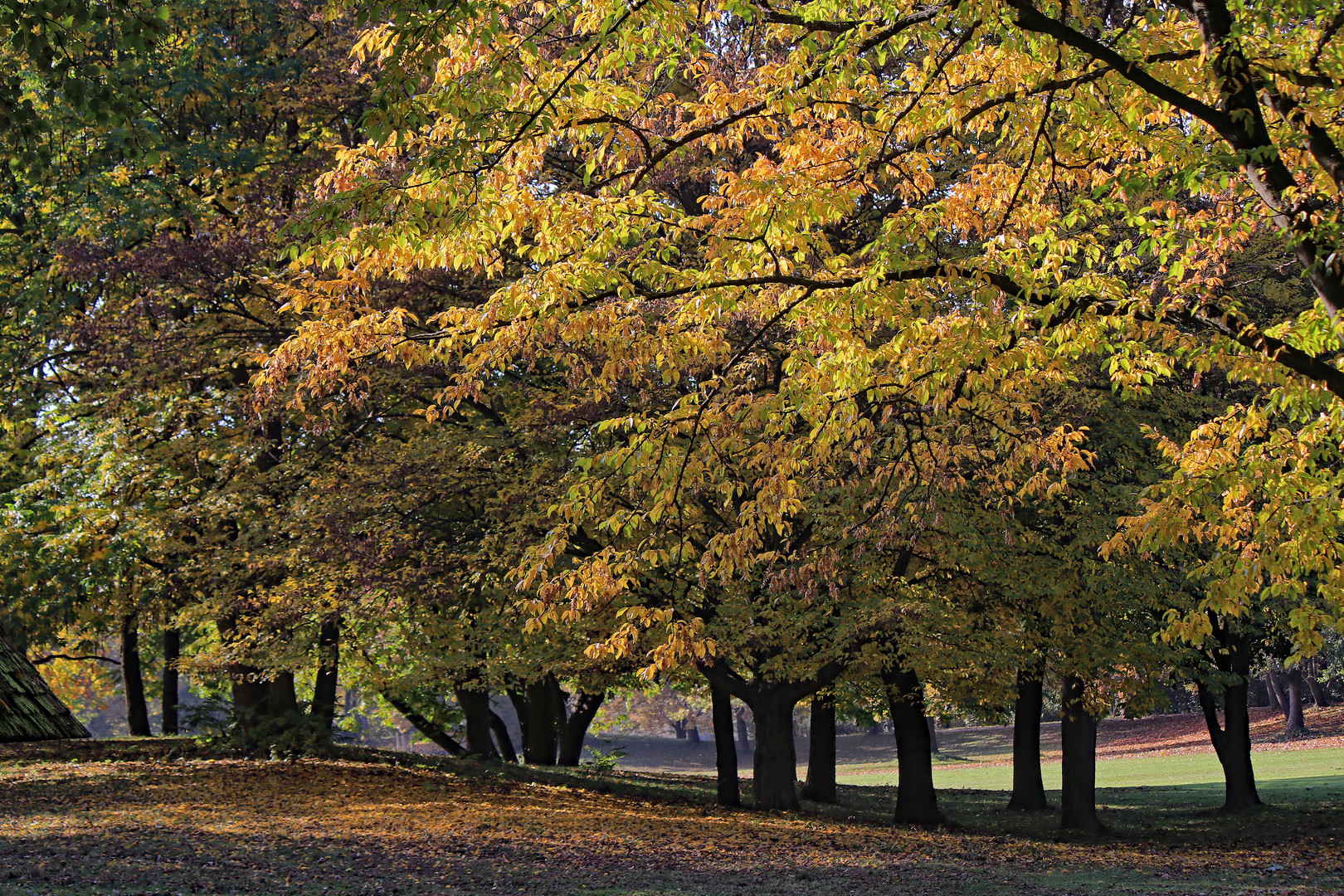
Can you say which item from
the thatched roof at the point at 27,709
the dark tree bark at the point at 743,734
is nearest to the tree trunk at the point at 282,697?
the thatched roof at the point at 27,709

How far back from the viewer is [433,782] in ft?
65.0

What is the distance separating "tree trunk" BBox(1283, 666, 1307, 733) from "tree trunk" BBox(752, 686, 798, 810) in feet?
128

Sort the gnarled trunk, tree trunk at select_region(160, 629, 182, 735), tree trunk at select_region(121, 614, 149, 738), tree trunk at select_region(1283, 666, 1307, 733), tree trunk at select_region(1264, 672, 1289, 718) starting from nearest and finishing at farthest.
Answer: tree trunk at select_region(160, 629, 182, 735), tree trunk at select_region(121, 614, 149, 738), the gnarled trunk, tree trunk at select_region(1283, 666, 1307, 733), tree trunk at select_region(1264, 672, 1289, 718)

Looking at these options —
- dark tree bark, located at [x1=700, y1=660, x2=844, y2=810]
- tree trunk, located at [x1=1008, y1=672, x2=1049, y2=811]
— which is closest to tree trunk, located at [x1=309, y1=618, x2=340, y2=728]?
dark tree bark, located at [x1=700, y1=660, x2=844, y2=810]

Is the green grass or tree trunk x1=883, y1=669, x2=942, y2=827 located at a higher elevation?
tree trunk x1=883, y1=669, x2=942, y2=827

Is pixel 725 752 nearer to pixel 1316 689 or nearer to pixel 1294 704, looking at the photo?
pixel 1294 704

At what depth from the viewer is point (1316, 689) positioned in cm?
6128

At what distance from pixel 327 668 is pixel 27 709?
17.1 m

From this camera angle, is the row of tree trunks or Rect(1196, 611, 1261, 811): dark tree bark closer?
Rect(1196, 611, 1261, 811): dark tree bark

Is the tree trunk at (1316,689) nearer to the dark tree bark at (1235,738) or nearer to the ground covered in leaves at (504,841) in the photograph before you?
the dark tree bark at (1235,738)

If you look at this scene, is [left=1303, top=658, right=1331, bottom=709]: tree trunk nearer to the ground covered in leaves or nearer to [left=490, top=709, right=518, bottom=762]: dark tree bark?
the ground covered in leaves

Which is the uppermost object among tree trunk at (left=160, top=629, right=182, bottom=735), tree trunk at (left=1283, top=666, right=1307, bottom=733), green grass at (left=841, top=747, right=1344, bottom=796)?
tree trunk at (left=160, top=629, right=182, bottom=735)

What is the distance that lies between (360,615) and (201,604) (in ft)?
9.87

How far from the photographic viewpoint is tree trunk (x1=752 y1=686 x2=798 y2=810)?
2034cm
